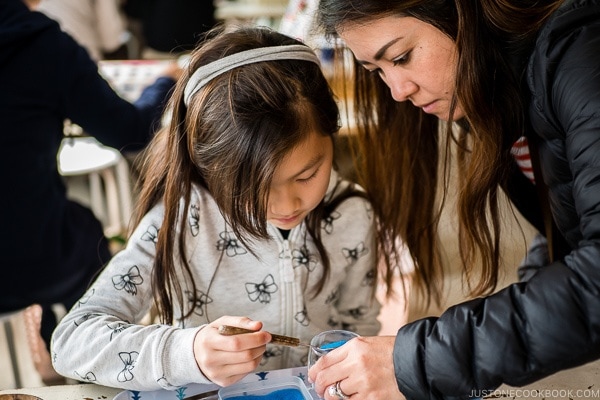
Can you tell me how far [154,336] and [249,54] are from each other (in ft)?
1.56

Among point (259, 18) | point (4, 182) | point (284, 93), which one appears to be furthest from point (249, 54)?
point (259, 18)

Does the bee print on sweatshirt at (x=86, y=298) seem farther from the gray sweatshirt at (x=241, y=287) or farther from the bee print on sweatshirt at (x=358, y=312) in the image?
the bee print on sweatshirt at (x=358, y=312)

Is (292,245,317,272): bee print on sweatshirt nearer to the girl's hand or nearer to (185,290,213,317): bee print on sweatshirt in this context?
(185,290,213,317): bee print on sweatshirt

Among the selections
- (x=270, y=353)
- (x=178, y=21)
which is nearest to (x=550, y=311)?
(x=270, y=353)

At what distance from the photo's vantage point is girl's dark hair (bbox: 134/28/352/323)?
118 centimetres

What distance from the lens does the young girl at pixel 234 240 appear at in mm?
1127

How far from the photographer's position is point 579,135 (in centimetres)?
94

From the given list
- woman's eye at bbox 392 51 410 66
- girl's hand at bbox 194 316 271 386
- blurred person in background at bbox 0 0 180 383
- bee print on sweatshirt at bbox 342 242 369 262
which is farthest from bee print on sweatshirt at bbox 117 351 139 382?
blurred person in background at bbox 0 0 180 383

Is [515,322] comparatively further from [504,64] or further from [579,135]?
[504,64]

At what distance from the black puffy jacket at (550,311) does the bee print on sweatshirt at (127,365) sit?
407 millimetres

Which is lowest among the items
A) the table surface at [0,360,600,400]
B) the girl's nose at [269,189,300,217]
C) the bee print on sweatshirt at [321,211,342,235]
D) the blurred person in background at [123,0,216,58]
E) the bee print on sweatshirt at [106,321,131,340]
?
the table surface at [0,360,600,400]

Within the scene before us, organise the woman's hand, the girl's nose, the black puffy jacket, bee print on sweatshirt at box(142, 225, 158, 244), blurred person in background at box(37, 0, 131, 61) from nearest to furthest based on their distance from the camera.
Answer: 1. the black puffy jacket
2. the woman's hand
3. the girl's nose
4. bee print on sweatshirt at box(142, 225, 158, 244)
5. blurred person in background at box(37, 0, 131, 61)

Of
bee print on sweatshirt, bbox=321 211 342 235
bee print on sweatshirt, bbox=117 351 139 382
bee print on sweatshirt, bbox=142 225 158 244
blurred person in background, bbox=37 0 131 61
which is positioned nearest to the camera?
bee print on sweatshirt, bbox=117 351 139 382

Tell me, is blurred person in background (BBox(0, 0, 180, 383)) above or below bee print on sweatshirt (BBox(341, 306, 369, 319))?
above
